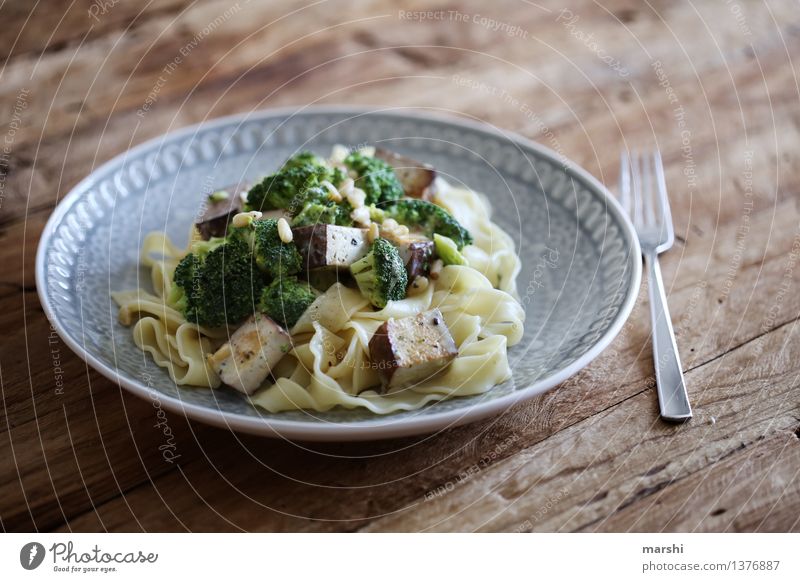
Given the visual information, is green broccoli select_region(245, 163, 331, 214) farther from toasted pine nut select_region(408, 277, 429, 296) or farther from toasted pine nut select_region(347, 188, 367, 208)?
toasted pine nut select_region(408, 277, 429, 296)

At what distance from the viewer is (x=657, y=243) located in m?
4.46

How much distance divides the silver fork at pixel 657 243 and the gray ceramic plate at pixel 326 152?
0.36 meters

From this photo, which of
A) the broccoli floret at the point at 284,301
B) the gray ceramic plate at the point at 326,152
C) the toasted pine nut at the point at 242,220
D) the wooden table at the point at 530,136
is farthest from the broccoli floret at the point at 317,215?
the wooden table at the point at 530,136

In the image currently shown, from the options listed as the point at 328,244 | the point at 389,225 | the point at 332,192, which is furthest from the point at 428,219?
the point at 328,244

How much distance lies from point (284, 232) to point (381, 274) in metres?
0.48

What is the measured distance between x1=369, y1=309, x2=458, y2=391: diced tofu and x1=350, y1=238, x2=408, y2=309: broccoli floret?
→ 22cm

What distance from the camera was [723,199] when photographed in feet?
16.8

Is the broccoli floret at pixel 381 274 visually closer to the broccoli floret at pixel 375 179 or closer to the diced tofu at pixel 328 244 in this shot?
the diced tofu at pixel 328 244

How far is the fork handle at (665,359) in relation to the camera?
11.5ft

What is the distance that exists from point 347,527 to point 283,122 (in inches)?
116

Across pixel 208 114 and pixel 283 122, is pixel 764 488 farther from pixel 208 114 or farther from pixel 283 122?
pixel 208 114

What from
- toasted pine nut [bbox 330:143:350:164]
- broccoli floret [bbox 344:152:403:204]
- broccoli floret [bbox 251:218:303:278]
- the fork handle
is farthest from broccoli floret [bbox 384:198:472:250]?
the fork handle
